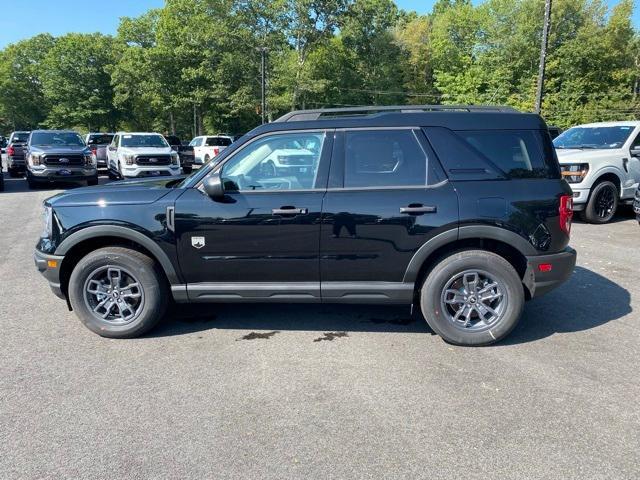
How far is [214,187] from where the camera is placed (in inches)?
155

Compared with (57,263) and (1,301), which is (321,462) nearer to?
(57,263)

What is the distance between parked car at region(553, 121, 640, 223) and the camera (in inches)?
380

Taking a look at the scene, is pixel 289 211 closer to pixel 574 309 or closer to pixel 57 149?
pixel 574 309

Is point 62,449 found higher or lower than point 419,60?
lower

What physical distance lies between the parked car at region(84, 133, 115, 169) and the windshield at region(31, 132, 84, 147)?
473 centimetres

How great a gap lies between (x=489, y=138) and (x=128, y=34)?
54082 mm

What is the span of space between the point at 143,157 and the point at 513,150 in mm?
14094

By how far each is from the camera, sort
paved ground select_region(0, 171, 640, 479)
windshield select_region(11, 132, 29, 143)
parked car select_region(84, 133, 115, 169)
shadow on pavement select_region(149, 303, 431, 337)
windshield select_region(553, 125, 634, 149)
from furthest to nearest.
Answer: parked car select_region(84, 133, 115, 169) → windshield select_region(11, 132, 29, 143) → windshield select_region(553, 125, 634, 149) → shadow on pavement select_region(149, 303, 431, 337) → paved ground select_region(0, 171, 640, 479)

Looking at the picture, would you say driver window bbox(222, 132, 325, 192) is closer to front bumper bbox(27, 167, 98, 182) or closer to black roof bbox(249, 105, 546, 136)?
black roof bbox(249, 105, 546, 136)

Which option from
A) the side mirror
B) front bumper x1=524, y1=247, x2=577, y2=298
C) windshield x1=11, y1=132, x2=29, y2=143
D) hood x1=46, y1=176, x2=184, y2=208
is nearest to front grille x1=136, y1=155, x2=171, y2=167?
windshield x1=11, y1=132, x2=29, y2=143

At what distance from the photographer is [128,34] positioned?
49.8 m

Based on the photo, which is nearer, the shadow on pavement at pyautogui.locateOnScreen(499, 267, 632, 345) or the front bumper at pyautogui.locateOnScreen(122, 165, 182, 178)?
the shadow on pavement at pyautogui.locateOnScreen(499, 267, 632, 345)

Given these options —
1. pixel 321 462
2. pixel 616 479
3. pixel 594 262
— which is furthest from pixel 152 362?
pixel 594 262

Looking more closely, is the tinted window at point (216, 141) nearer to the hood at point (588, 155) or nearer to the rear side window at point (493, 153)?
the hood at point (588, 155)
